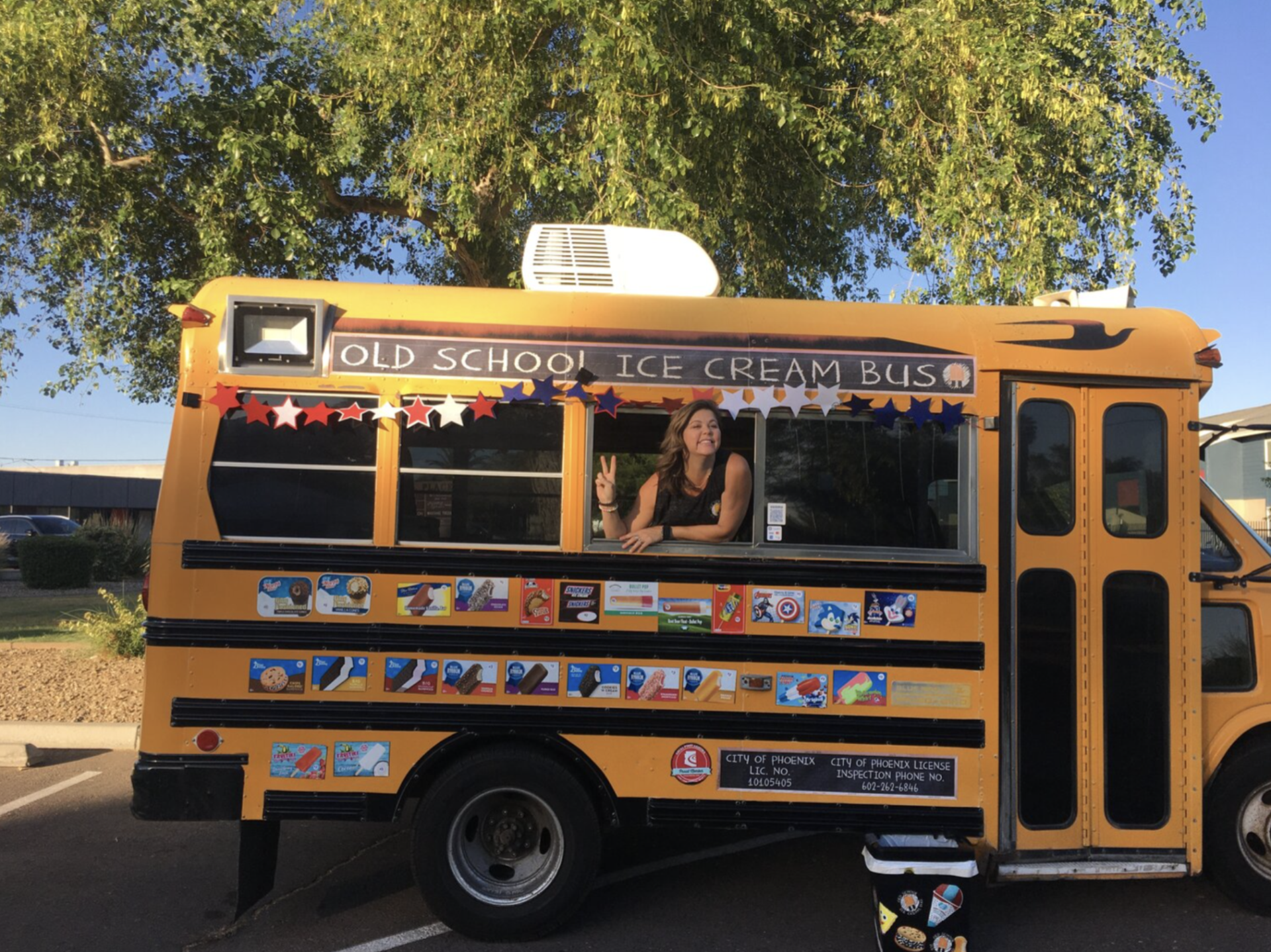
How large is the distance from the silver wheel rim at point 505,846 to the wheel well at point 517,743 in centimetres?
20

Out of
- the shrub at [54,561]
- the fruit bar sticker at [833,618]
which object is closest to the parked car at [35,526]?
the shrub at [54,561]

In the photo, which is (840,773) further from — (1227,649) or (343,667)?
(343,667)

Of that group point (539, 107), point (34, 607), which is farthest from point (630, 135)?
point (34, 607)

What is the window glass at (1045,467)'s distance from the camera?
441 centimetres

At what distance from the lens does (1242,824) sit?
451 cm

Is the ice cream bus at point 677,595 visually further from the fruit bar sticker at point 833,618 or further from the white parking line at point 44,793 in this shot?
the white parking line at point 44,793

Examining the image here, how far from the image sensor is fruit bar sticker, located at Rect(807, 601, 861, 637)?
168 inches

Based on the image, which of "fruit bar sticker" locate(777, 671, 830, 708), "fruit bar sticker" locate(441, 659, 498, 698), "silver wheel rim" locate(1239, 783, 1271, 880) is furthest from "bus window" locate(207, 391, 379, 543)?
"silver wheel rim" locate(1239, 783, 1271, 880)

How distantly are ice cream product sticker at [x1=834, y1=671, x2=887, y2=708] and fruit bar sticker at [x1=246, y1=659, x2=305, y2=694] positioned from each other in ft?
7.81

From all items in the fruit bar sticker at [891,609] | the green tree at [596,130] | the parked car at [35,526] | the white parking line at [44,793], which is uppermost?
the green tree at [596,130]

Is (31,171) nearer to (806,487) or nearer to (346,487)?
(346,487)

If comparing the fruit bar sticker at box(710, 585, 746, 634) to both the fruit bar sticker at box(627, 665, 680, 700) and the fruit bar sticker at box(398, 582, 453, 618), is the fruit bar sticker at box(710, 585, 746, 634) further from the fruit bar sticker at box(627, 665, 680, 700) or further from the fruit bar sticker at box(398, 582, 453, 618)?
the fruit bar sticker at box(398, 582, 453, 618)

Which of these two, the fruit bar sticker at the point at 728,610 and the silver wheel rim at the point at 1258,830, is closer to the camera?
the fruit bar sticker at the point at 728,610

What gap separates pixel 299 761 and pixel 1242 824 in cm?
437
